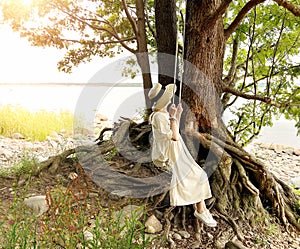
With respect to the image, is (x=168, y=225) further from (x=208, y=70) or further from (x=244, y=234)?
(x=208, y=70)

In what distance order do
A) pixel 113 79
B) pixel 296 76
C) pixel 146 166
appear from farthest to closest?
pixel 113 79, pixel 296 76, pixel 146 166

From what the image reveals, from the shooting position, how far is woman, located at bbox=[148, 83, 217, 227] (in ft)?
7.27

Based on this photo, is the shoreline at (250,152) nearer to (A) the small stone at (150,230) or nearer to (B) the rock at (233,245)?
(A) the small stone at (150,230)

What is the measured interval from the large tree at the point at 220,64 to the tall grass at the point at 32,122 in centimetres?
181

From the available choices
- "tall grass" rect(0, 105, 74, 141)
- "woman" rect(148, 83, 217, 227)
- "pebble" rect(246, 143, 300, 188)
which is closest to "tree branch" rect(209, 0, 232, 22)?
"woman" rect(148, 83, 217, 227)

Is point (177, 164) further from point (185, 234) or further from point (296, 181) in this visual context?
point (296, 181)

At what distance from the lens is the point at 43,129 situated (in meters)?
5.94

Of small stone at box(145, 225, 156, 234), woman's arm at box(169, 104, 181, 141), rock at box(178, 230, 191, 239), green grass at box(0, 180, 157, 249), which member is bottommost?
rock at box(178, 230, 191, 239)

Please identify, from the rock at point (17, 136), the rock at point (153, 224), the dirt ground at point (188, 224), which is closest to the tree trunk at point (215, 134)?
the dirt ground at point (188, 224)

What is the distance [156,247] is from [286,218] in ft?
4.05

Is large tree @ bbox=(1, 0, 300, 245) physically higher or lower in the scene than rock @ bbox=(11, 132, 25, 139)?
higher

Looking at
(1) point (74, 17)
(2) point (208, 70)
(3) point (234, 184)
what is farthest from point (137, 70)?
(3) point (234, 184)

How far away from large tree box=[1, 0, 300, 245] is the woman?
0.52 m

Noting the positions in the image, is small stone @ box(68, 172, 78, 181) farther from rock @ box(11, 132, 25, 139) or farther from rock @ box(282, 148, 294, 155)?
rock @ box(282, 148, 294, 155)
